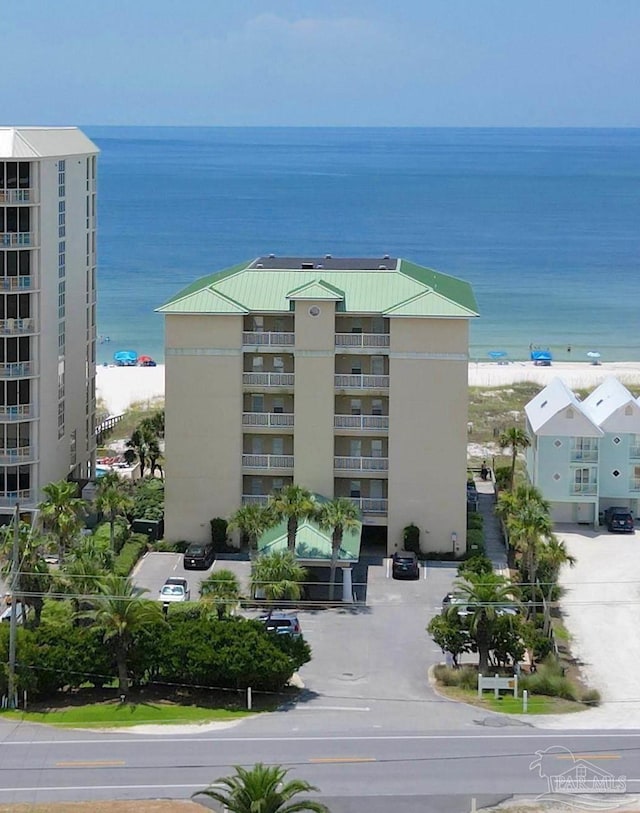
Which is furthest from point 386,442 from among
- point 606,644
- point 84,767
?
point 84,767

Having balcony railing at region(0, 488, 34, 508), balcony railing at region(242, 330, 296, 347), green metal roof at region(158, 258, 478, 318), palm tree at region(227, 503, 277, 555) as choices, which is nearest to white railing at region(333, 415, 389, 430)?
balcony railing at region(242, 330, 296, 347)

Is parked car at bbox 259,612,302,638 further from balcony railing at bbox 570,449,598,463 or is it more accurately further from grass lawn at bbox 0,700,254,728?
balcony railing at bbox 570,449,598,463

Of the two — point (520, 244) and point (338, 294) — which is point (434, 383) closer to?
point (338, 294)

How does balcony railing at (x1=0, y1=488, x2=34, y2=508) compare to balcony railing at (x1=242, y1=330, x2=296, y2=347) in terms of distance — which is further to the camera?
balcony railing at (x1=0, y1=488, x2=34, y2=508)

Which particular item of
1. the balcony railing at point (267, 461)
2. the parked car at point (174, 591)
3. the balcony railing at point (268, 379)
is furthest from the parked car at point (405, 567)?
the balcony railing at point (268, 379)

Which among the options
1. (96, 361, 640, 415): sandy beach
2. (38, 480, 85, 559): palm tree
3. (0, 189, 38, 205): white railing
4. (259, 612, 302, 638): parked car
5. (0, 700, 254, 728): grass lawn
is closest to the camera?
(0, 700, 254, 728): grass lawn

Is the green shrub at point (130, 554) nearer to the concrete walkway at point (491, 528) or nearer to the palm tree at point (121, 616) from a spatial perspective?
the palm tree at point (121, 616)
